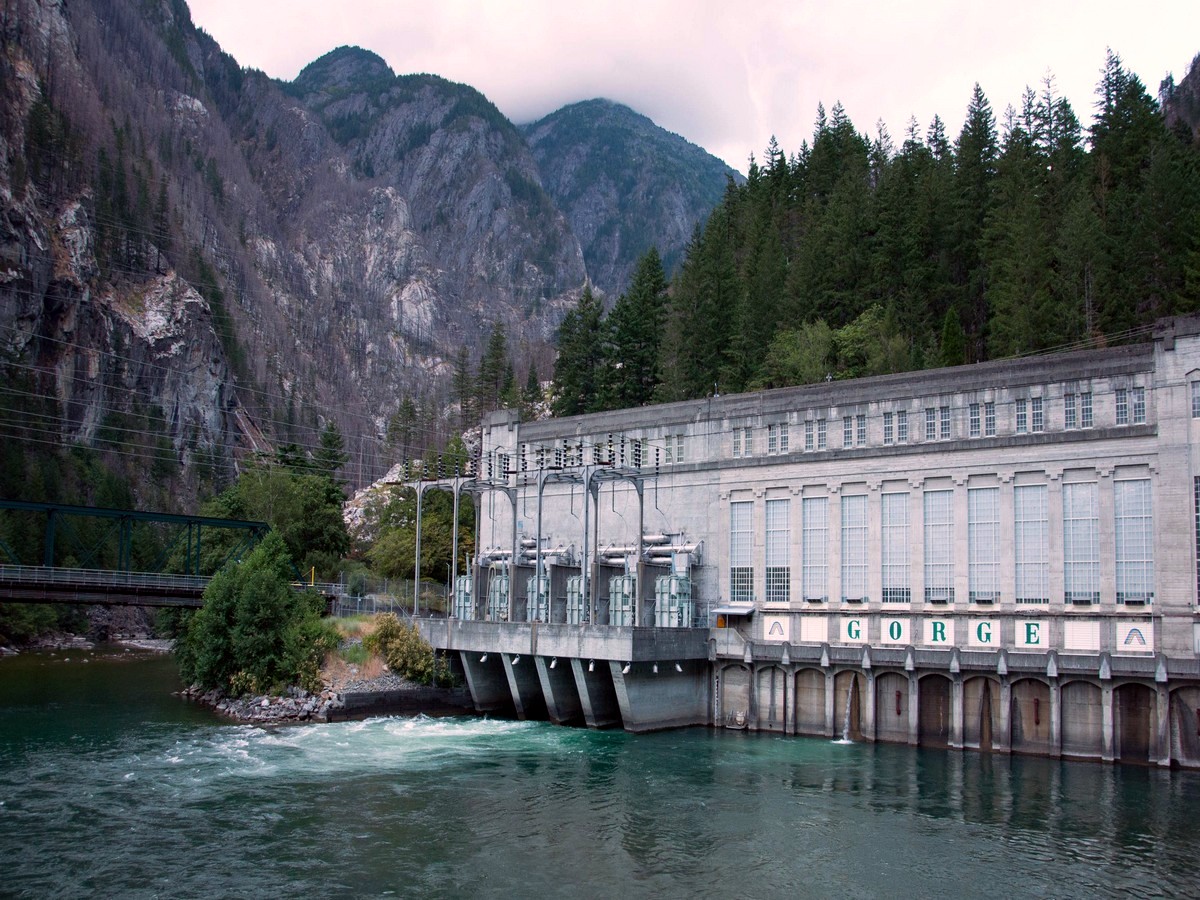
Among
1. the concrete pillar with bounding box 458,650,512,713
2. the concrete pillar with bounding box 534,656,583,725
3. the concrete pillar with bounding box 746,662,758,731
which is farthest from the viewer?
the concrete pillar with bounding box 458,650,512,713

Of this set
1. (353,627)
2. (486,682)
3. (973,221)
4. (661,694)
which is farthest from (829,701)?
(973,221)

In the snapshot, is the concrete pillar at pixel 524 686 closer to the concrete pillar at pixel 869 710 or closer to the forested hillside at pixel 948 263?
the concrete pillar at pixel 869 710

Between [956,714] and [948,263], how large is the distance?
5341 centimetres

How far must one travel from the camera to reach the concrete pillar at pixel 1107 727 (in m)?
46.3

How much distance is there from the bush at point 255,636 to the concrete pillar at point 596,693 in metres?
14.6

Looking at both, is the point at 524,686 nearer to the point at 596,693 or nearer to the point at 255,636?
the point at 596,693

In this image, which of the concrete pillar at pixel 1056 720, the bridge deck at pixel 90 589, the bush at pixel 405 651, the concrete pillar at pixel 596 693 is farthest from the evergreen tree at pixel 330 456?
the concrete pillar at pixel 1056 720

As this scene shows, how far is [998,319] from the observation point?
75438 mm

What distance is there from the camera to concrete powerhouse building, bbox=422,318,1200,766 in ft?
157

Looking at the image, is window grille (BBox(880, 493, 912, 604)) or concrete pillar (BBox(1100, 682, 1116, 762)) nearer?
concrete pillar (BBox(1100, 682, 1116, 762))

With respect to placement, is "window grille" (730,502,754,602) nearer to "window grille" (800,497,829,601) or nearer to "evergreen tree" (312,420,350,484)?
"window grille" (800,497,829,601)

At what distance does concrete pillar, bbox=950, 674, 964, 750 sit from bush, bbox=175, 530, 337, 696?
108ft

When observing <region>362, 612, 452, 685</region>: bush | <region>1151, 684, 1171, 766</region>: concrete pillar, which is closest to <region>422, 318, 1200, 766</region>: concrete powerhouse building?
<region>1151, 684, 1171, 766</region>: concrete pillar

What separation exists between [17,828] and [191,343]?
159414 millimetres
